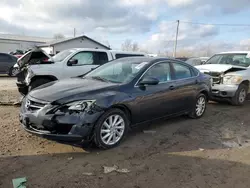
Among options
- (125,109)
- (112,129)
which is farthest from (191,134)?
(112,129)

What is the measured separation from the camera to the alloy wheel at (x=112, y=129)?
14.3 ft

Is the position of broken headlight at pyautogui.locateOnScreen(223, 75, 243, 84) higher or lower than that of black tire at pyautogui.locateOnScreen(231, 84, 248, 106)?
higher

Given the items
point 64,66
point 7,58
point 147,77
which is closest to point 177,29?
point 7,58

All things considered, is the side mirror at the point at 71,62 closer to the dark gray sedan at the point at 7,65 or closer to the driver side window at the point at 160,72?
the driver side window at the point at 160,72

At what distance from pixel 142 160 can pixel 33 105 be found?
6.54 ft

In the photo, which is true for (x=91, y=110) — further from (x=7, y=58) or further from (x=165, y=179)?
(x=7, y=58)

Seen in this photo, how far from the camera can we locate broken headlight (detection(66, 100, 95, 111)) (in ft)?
13.4

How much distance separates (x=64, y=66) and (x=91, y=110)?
4.67 meters

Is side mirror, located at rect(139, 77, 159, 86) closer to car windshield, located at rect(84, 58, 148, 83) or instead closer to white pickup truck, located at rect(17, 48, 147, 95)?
car windshield, located at rect(84, 58, 148, 83)

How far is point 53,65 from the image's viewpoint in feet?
26.7

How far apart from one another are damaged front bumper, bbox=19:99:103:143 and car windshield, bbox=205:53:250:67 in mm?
7014

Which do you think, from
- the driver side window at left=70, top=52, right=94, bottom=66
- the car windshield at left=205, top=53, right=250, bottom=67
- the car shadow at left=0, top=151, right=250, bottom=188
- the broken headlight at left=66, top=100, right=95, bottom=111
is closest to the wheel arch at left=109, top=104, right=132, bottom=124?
the broken headlight at left=66, top=100, right=95, bottom=111

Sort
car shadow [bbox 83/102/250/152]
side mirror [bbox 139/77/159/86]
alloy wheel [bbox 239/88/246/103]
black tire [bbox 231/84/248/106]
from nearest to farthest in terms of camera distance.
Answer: car shadow [bbox 83/102/250/152], side mirror [bbox 139/77/159/86], black tire [bbox 231/84/248/106], alloy wheel [bbox 239/88/246/103]

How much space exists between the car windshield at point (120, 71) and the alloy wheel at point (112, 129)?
2.64 feet
